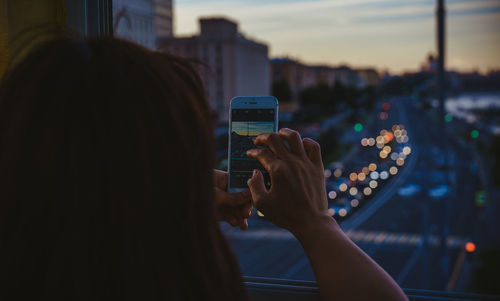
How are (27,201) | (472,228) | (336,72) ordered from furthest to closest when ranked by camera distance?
1. (472,228)
2. (336,72)
3. (27,201)

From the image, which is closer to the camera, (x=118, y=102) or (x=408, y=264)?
(x=118, y=102)

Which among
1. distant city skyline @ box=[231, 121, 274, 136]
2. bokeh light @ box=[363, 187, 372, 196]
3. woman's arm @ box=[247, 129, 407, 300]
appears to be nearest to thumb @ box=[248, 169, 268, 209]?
woman's arm @ box=[247, 129, 407, 300]

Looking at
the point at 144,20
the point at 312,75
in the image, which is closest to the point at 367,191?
the point at 312,75

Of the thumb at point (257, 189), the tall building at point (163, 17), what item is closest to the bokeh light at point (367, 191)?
the tall building at point (163, 17)

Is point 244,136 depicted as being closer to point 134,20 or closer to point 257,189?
point 257,189

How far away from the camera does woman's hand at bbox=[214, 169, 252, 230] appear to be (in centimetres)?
62

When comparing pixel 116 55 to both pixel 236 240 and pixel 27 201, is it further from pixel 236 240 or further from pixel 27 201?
pixel 236 240

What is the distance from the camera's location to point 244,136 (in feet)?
2.24

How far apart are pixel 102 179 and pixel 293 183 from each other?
0.76ft

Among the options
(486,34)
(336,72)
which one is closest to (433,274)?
(336,72)

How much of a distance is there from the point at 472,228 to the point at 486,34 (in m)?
9.35

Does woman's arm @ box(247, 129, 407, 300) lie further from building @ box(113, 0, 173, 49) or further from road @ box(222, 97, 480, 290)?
road @ box(222, 97, 480, 290)

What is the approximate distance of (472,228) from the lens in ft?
34.1

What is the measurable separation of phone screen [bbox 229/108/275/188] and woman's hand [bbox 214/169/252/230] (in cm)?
4
